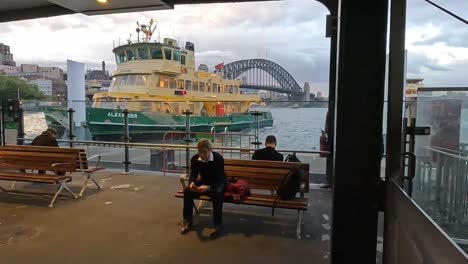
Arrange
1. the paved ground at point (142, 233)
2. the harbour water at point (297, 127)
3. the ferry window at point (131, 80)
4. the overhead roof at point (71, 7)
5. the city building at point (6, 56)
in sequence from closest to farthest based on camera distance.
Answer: the paved ground at point (142, 233)
the overhead roof at point (71, 7)
the harbour water at point (297, 127)
the city building at point (6, 56)
the ferry window at point (131, 80)

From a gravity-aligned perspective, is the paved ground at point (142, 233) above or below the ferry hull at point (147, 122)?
below

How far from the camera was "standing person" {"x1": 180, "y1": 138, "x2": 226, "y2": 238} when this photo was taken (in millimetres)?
3771

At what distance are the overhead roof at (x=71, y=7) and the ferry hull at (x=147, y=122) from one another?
211cm

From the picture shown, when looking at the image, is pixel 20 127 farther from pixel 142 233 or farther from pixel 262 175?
pixel 262 175

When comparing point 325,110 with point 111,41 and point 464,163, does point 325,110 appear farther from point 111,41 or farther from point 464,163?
point 111,41

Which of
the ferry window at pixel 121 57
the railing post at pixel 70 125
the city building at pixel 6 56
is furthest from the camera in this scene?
the ferry window at pixel 121 57

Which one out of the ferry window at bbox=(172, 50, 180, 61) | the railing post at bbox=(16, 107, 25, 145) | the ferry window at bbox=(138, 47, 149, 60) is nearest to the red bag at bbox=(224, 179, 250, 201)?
the railing post at bbox=(16, 107, 25, 145)

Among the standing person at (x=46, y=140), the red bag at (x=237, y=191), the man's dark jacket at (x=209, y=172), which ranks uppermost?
the standing person at (x=46, y=140)

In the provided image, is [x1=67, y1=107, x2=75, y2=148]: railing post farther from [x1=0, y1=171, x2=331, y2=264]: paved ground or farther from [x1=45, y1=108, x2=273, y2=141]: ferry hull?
[x1=0, y1=171, x2=331, y2=264]: paved ground

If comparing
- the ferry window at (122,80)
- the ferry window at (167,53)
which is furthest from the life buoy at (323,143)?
the ferry window at (122,80)

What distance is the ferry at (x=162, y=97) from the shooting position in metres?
8.23

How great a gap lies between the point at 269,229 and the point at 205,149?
113 centimetres

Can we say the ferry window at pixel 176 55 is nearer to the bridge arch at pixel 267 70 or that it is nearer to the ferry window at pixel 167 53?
the ferry window at pixel 167 53

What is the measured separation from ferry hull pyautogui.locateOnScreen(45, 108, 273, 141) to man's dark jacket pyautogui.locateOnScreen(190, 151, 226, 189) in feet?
9.61
